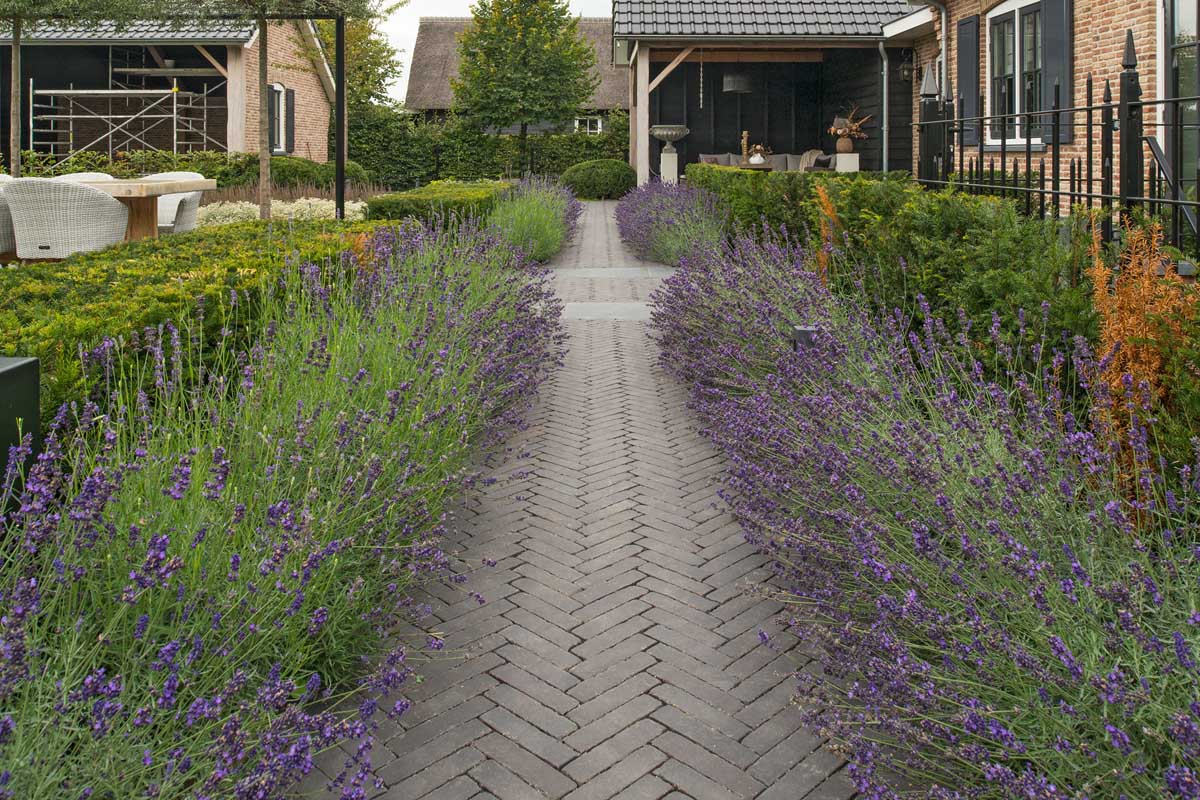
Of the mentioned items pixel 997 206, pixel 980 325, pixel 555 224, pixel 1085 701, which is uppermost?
pixel 555 224

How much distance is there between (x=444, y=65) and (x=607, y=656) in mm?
43420

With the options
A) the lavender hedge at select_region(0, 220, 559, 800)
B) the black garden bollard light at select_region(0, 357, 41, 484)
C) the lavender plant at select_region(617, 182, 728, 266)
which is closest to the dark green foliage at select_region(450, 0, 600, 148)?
the lavender plant at select_region(617, 182, 728, 266)

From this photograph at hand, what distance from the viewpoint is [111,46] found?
2672cm

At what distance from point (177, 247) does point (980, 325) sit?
15.6 ft

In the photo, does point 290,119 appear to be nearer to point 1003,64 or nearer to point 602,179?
point 602,179

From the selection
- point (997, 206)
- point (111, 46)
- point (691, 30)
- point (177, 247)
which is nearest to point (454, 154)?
point (111, 46)

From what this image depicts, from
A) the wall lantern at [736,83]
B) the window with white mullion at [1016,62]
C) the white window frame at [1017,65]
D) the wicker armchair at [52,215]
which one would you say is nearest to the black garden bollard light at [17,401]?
the wicker armchair at [52,215]

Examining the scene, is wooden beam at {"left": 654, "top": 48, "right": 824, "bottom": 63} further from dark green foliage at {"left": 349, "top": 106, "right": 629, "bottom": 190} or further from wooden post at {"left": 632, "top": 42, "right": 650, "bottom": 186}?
dark green foliage at {"left": 349, "top": 106, "right": 629, "bottom": 190}

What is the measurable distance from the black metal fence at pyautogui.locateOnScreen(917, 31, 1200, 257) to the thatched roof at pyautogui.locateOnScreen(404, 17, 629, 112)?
28.3m

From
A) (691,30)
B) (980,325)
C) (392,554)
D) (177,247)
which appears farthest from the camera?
(691,30)

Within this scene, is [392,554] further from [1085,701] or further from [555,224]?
[555,224]

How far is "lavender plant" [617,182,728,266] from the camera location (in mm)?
12656

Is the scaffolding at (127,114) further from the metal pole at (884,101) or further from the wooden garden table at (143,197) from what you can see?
the wooden garden table at (143,197)

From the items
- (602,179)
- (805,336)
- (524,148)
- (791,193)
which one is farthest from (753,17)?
(805,336)
